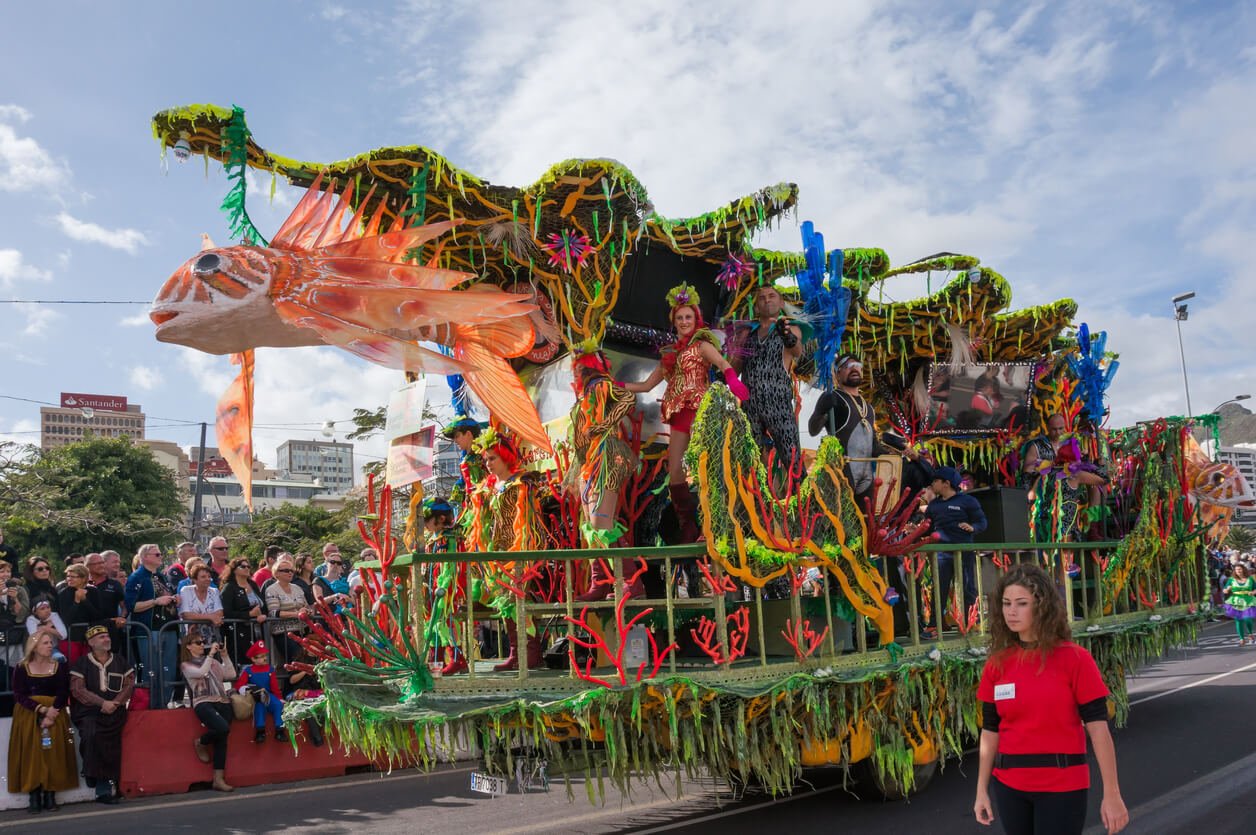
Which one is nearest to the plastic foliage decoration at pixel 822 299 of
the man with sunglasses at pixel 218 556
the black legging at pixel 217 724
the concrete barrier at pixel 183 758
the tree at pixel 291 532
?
the concrete barrier at pixel 183 758

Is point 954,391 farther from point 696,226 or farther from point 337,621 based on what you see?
point 337,621

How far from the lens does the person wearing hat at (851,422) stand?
669 cm

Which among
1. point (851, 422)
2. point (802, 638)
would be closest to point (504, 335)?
point (802, 638)

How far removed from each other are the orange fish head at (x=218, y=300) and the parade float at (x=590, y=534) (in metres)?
0.01

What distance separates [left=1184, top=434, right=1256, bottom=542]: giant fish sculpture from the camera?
9609mm

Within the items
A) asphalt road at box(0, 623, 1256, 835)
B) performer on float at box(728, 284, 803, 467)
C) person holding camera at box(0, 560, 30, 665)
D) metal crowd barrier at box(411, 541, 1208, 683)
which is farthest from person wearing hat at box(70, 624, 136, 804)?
performer on float at box(728, 284, 803, 467)

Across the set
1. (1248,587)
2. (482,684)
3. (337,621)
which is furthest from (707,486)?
(1248,587)

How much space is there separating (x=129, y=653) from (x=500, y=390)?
15.5 ft

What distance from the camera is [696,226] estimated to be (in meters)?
6.26

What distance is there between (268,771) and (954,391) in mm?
7100

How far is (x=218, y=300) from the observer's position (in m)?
4.79

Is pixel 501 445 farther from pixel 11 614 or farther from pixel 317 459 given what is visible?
pixel 317 459

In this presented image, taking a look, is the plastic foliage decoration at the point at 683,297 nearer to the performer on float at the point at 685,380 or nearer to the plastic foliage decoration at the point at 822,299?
the performer on float at the point at 685,380

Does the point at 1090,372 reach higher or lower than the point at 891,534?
higher
